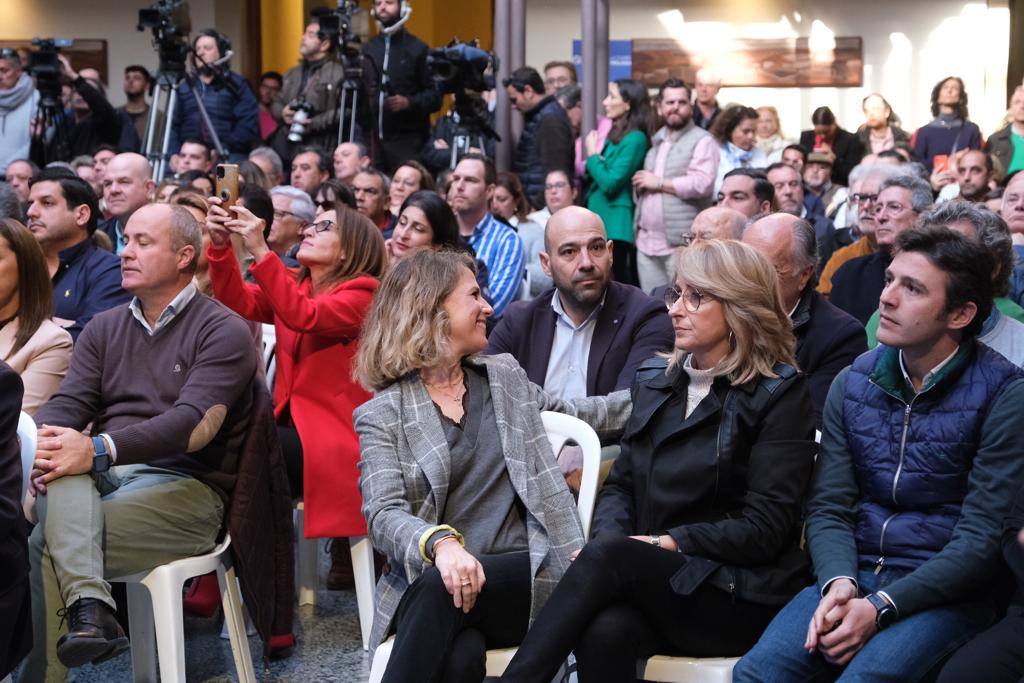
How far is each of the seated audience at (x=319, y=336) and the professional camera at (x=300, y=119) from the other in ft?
10.6

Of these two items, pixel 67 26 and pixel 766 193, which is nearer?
pixel 766 193

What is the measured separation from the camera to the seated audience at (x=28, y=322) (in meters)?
3.25

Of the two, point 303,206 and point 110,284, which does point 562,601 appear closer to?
point 110,284

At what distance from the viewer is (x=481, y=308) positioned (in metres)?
2.63

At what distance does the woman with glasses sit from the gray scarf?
594 centimetres

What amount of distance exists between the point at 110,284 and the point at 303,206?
3.79ft

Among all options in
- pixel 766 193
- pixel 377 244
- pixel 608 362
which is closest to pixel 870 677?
pixel 608 362

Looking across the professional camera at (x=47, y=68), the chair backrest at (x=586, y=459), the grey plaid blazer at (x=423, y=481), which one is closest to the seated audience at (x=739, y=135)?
the professional camera at (x=47, y=68)

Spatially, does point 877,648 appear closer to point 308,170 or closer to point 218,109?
point 308,170

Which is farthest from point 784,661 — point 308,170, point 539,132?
point 539,132

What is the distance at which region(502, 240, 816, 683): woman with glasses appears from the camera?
7.52ft

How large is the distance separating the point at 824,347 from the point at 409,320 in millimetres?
1116

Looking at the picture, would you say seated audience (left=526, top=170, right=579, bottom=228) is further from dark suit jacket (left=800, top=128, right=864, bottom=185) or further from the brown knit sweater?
the brown knit sweater

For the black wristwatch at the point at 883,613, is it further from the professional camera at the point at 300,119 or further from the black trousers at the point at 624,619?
the professional camera at the point at 300,119
